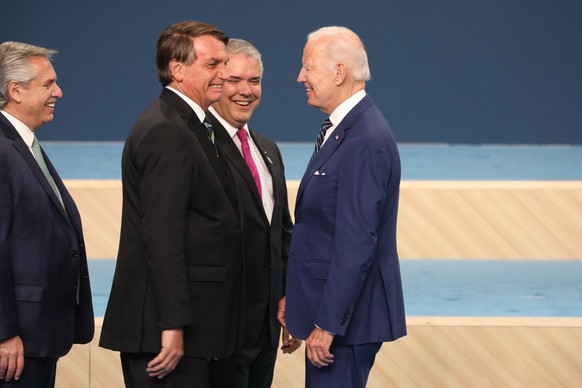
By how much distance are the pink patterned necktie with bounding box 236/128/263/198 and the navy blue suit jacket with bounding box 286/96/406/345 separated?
32cm

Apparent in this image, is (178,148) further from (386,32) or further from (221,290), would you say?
(386,32)

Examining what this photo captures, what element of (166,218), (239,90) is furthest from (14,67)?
(239,90)

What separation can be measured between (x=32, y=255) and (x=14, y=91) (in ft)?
1.32

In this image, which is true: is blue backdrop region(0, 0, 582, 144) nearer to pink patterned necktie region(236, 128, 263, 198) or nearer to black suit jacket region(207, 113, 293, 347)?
pink patterned necktie region(236, 128, 263, 198)

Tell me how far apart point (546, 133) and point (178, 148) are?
348 inches

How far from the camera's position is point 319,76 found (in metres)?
2.48

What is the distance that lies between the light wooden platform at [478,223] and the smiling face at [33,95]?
260 centimetres

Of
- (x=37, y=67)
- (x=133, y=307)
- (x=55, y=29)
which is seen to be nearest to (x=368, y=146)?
(x=133, y=307)

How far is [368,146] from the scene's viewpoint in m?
2.38

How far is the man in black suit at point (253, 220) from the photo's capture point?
2639 millimetres

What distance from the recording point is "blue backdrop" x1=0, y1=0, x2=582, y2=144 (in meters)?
10.6

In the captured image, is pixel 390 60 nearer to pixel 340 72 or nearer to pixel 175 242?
pixel 340 72

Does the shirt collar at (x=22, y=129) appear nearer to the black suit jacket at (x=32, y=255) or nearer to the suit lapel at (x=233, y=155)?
the black suit jacket at (x=32, y=255)

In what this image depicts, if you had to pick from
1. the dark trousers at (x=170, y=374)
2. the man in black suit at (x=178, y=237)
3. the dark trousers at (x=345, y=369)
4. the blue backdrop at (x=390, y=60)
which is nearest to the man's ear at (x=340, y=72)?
the man in black suit at (x=178, y=237)
